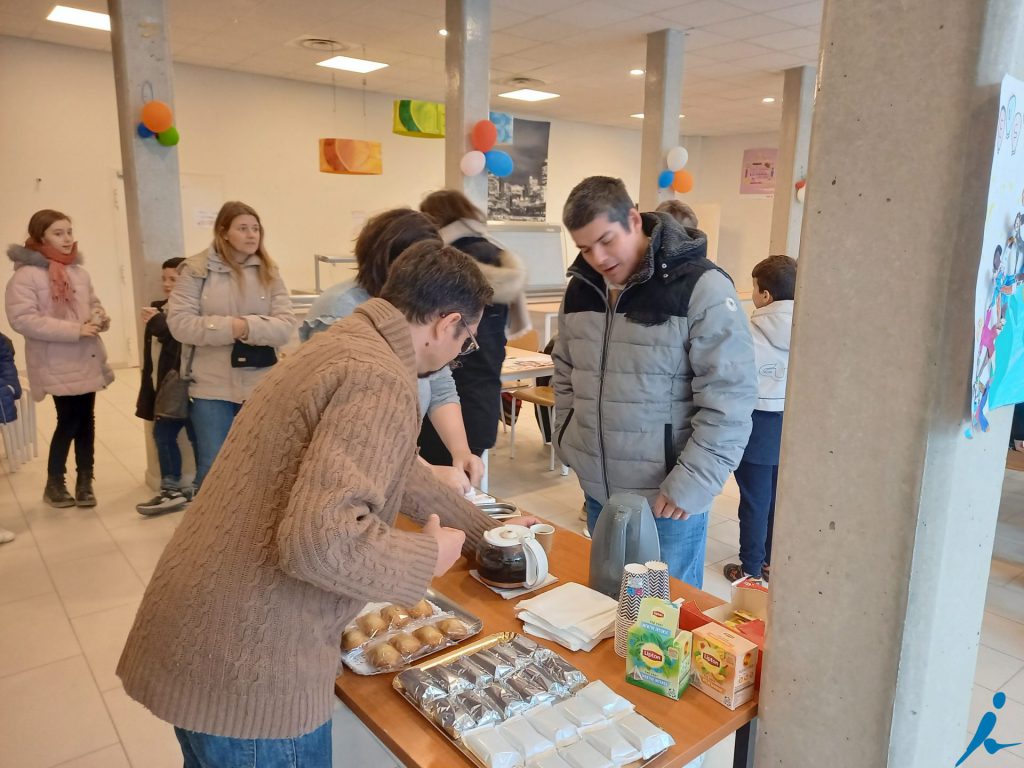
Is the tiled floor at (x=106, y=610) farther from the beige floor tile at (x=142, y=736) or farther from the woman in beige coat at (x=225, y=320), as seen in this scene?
the woman in beige coat at (x=225, y=320)

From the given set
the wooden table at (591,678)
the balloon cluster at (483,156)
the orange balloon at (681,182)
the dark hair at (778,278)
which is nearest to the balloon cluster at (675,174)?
the orange balloon at (681,182)

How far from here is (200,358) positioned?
11.3 feet

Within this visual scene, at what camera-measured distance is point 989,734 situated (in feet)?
7.07

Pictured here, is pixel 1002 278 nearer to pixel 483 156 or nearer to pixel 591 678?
pixel 591 678

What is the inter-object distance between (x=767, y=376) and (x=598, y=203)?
4.90ft

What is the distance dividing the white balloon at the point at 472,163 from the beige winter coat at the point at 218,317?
209cm

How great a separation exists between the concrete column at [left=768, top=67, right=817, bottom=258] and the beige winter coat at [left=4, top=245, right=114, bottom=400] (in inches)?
232

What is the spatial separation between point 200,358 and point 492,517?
2254mm

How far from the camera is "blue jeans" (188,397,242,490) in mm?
3484

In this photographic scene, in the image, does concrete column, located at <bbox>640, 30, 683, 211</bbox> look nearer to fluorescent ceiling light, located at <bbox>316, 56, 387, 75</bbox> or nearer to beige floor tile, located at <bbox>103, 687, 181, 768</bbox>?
fluorescent ceiling light, located at <bbox>316, 56, 387, 75</bbox>

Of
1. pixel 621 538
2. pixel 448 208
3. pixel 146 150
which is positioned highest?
pixel 146 150

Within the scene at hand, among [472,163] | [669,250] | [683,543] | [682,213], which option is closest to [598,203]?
[669,250]

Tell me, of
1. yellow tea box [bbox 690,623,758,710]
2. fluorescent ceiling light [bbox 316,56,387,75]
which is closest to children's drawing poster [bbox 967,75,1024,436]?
yellow tea box [bbox 690,623,758,710]

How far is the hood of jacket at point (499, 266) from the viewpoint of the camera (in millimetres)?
2346
